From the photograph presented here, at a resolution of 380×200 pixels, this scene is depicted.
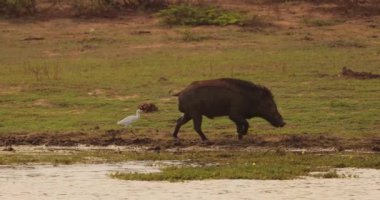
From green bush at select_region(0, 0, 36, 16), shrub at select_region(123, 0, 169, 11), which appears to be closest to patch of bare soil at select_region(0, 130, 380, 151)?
green bush at select_region(0, 0, 36, 16)

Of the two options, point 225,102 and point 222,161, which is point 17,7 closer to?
→ point 225,102

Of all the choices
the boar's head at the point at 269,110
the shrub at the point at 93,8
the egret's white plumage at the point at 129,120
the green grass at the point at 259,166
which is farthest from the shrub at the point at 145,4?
the green grass at the point at 259,166

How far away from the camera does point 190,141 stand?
1816 centimetres

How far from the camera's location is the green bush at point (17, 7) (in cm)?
3123

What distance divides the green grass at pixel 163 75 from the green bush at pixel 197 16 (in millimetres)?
501

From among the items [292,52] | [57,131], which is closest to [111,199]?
[57,131]

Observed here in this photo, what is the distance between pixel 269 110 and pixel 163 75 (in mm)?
6088

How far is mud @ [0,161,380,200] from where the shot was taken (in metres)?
13.2

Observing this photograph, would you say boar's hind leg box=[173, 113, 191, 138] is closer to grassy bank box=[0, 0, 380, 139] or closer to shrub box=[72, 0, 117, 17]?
grassy bank box=[0, 0, 380, 139]

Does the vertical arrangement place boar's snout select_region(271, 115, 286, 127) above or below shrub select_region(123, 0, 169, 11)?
below

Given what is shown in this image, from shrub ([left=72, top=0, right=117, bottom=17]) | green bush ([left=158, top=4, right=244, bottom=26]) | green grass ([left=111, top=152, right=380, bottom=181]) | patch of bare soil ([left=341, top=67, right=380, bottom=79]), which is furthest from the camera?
shrub ([left=72, top=0, right=117, bottom=17])

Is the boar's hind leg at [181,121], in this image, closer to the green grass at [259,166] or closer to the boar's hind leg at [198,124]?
the boar's hind leg at [198,124]

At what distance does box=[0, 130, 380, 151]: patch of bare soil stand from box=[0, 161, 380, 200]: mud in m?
2.55

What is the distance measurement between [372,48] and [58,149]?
1142 cm
